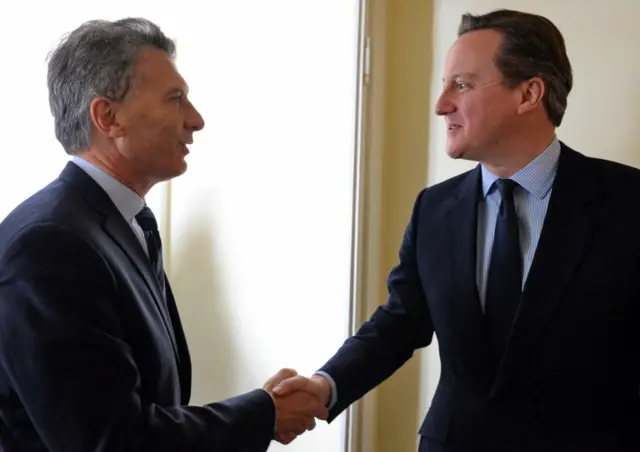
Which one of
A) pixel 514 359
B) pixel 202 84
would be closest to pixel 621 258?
pixel 514 359

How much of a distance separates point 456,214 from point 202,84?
1.19 metres

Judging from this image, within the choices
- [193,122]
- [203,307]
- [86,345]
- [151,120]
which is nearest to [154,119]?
[151,120]

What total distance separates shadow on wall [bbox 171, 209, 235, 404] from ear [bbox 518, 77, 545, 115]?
123 cm

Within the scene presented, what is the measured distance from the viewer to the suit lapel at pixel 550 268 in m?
1.32

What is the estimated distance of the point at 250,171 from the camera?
2.24 meters

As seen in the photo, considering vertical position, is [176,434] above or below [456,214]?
below

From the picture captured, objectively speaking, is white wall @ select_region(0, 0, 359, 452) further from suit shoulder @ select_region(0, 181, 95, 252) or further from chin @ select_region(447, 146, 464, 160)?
suit shoulder @ select_region(0, 181, 95, 252)

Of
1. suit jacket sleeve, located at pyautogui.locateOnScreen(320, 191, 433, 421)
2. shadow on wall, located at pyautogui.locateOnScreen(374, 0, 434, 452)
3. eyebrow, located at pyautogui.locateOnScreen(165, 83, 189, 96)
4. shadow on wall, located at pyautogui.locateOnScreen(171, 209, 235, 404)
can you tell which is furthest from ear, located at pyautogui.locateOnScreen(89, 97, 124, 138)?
shadow on wall, located at pyautogui.locateOnScreen(171, 209, 235, 404)

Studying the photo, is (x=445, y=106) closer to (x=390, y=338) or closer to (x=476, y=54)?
(x=476, y=54)

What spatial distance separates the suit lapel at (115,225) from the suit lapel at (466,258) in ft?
2.01

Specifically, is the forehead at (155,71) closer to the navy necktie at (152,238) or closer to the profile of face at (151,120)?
the profile of face at (151,120)

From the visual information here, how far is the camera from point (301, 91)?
212cm

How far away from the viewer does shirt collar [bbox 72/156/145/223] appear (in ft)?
4.18

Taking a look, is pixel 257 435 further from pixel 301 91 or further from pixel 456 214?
pixel 301 91
